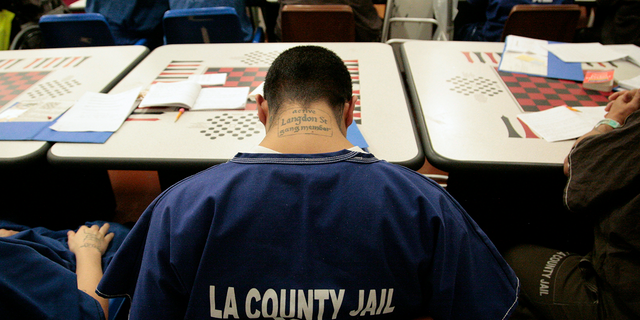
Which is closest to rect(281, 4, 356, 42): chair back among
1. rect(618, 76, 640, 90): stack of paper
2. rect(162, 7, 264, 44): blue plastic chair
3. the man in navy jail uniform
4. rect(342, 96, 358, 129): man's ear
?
rect(162, 7, 264, 44): blue plastic chair

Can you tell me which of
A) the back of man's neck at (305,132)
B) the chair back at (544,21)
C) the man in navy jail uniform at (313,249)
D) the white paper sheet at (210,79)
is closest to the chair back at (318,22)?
the white paper sheet at (210,79)

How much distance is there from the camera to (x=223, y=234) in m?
0.53

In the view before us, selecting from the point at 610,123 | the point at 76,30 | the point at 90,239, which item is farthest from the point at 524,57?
the point at 76,30

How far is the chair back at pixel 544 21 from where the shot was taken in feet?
6.50

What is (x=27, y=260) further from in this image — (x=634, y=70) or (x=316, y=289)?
(x=634, y=70)

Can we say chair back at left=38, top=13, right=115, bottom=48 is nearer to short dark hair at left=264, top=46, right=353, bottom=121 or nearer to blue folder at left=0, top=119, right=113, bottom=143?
blue folder at left=0, top=119, right=113, bottom=143

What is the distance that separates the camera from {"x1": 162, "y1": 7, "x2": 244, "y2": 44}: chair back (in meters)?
2.01

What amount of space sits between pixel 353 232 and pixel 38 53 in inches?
79.0

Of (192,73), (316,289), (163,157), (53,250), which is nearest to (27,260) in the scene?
(53,250)

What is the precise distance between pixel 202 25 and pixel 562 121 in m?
1.83

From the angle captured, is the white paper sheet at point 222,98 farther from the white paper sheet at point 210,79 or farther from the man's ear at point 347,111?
the man's ear at point 347,111

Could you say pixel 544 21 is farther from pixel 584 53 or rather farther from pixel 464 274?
pixel 464 274

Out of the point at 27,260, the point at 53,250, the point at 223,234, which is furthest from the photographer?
the point at 53,250

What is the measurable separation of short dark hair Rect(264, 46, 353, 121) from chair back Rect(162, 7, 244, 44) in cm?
139
